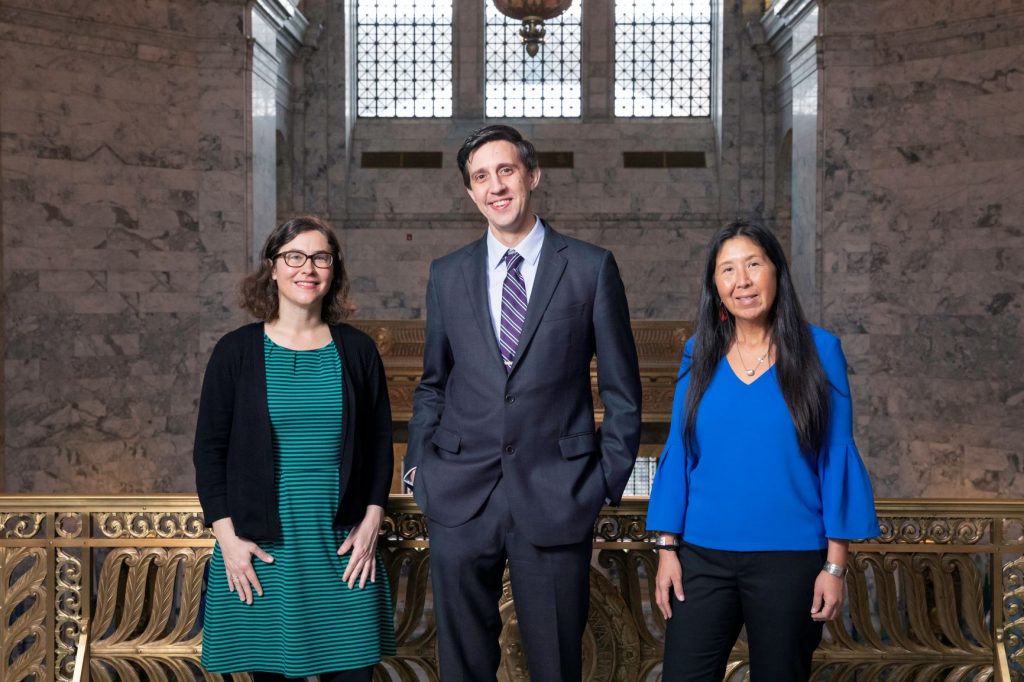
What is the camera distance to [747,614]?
3.20m

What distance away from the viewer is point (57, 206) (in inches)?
472

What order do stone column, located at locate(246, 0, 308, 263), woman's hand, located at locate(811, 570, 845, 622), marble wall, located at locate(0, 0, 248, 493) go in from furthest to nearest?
stone column, located at locate(246, 0, 308, 263) → marble wall, located at locate(0, 0, 248, 493) → woman's hand, located at locate(811, 570, 845, 622)

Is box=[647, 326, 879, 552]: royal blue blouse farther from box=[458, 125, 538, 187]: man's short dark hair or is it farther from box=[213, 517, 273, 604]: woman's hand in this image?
box=[213, 517, 273, 604]: woman's hand

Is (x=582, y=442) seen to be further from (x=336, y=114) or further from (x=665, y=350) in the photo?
(x=336, y=114)

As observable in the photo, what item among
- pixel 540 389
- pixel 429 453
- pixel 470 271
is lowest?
pixel 429 453

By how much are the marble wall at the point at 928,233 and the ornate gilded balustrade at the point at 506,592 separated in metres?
8.10

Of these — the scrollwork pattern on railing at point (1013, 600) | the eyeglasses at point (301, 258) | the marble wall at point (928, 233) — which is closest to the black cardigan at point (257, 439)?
the eyeglasses at point (301, 258)

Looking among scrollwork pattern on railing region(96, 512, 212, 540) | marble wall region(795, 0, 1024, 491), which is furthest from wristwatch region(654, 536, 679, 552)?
marble wall region(795, 0, 1024, 491)

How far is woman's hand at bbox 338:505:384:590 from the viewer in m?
3.54

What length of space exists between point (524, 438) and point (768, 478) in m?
0.72

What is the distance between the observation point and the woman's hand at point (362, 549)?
3.54 meters

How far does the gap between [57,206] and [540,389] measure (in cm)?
1015

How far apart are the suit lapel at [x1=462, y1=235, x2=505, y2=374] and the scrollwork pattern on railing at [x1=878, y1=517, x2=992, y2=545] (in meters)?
1.86

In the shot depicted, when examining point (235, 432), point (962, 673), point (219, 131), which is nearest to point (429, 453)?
point (235, 432)
